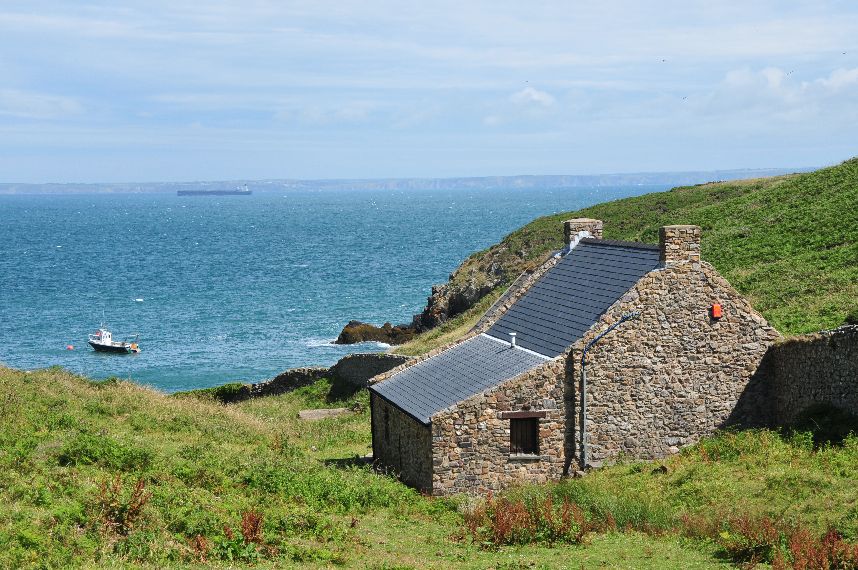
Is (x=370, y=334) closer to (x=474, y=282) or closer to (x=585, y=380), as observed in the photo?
(x=474, y=282)

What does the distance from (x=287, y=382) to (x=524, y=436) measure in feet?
84.0

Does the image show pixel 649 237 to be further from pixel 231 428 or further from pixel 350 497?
pixel 350 497

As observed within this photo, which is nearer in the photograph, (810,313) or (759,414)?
(759,414)

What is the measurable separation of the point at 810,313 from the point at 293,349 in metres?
43.1

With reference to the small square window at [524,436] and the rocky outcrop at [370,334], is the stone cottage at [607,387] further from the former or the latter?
the rocky outcrop at [370,334]

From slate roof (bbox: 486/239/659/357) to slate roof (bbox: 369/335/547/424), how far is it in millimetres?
616

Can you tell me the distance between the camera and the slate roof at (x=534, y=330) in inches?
958

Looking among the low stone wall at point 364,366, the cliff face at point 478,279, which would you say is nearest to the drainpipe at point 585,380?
the low stone wall at point 364,366

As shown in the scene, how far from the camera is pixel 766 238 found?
48938 mm

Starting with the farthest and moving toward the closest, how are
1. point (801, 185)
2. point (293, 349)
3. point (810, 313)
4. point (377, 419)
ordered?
1. point (293, 349)
2. point (801, 185)
3. point (810, 313)
4. point (377, 419)

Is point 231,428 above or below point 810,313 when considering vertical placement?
→ below

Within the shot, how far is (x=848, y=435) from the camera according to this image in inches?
825

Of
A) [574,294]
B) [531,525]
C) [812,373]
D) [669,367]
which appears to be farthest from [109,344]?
[531,525]

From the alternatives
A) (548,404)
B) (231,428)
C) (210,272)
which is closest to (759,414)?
(548,404)
